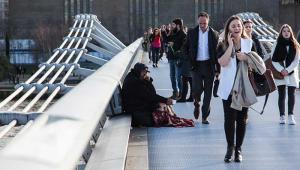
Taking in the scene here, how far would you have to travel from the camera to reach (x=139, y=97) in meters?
6.27

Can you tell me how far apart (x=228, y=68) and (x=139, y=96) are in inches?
59.1

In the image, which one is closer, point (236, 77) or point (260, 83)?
point (236, 77)

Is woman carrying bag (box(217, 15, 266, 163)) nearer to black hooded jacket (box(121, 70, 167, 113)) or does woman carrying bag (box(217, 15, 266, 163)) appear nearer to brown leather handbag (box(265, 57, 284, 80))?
black hooded jacket (box(121, 70, 167, 113))

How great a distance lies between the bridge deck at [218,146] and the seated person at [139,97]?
223 millimetres

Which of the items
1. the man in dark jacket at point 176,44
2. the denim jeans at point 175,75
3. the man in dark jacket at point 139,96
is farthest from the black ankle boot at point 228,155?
the denim jeans at point 175,75

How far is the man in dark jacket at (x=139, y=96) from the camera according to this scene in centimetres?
626

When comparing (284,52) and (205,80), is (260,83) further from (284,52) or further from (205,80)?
(284,52)

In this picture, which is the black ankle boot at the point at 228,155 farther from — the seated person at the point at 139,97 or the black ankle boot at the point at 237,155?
the seated person at the point at 139,97

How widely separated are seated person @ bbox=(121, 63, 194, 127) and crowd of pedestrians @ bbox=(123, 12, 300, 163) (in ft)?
0.03

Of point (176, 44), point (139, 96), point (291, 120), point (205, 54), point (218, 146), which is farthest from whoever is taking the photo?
point (176, 44)

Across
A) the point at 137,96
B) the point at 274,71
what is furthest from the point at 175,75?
the point at 137,96

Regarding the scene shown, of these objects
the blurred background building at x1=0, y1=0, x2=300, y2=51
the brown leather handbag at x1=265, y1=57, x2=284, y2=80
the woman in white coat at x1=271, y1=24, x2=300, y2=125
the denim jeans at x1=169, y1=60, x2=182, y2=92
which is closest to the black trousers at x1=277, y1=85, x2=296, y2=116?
the woman in white coat at x1=271, y1=24, x2=300, y2=125

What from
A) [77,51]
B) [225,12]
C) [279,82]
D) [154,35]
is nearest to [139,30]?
[225,12]

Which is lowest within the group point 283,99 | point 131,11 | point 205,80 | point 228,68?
point 283,99
